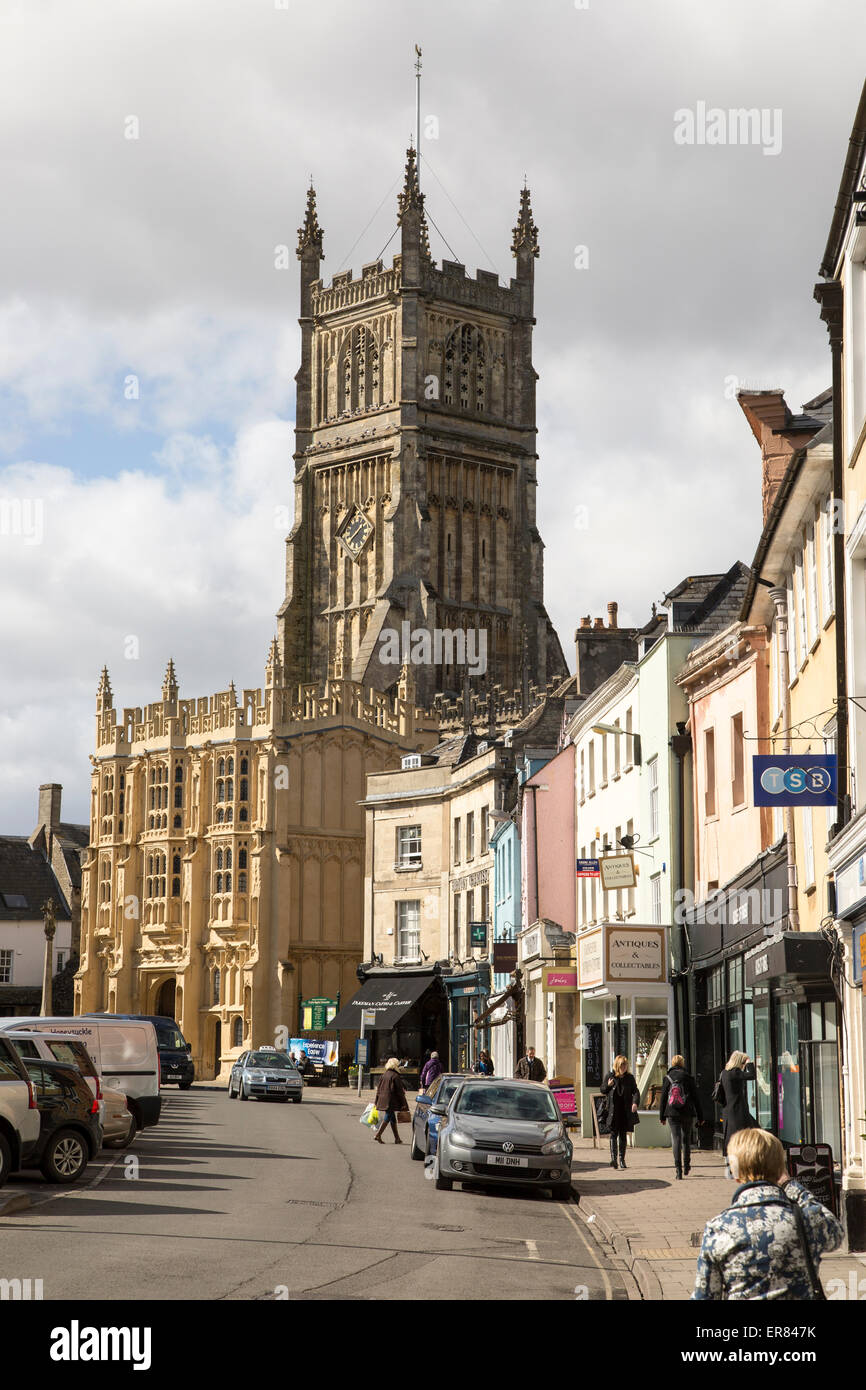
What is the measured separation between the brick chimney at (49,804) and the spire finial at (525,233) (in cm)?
3971

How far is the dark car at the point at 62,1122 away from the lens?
20.1 metres

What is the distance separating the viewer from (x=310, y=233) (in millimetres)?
105812

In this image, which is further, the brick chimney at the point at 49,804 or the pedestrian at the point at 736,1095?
the brick chimney at the point at 49,804

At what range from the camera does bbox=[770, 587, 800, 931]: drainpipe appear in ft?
72.2

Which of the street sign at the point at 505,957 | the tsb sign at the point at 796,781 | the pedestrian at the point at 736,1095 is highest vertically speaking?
the tsb sign at the point at 796,781

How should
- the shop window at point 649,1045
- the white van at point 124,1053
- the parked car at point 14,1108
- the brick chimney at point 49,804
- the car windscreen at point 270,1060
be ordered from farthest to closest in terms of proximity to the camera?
the brick chimney at point 49,804 → the car windscreen at point 270,1060 → the shop window at point 649,1045 → the white van at point 124,1053 → the parked car at point 14,1108

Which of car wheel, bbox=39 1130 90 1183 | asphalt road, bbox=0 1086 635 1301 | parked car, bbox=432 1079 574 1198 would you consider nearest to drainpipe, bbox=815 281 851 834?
asphalt road, bbox=0 1086 635 1301

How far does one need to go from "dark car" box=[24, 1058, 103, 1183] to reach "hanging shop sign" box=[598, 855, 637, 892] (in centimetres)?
1342

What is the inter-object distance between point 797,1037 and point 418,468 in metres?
77.0

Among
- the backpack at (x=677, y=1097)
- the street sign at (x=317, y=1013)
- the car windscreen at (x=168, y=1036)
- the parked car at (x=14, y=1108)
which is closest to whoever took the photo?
the parked car at (x=14, y=1108)

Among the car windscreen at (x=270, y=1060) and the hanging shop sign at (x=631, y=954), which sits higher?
the hanging shop sign at (x=631, y=954)

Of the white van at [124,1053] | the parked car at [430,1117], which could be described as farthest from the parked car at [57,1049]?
the parked car at [430,1117]

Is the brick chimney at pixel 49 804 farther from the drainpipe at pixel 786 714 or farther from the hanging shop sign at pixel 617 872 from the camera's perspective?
the drainpipe at pixel 786 714

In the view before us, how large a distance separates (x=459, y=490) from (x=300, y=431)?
10.4 meters
